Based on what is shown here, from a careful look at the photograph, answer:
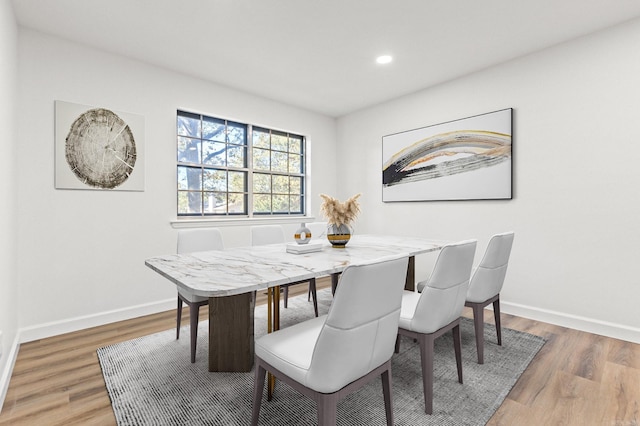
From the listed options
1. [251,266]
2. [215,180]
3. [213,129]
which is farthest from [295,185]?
[251,266]

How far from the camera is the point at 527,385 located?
5.98 feet

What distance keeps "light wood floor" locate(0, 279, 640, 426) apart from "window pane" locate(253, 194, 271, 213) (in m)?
1.95

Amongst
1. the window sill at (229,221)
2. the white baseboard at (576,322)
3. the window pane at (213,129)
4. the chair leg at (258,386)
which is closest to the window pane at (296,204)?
the window sill at (229,221)

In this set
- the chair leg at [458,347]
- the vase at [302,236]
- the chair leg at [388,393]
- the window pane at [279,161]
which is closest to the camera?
the chair leg at [388,393]

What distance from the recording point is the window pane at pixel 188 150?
3455mm

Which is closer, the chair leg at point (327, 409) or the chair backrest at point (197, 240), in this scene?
the chair leg at point (327, 409)

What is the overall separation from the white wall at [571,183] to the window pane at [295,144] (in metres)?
2.13

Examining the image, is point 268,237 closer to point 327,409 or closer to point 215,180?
point 215,180

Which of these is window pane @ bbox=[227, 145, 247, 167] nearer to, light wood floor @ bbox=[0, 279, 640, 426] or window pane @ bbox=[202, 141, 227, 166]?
window pane @ bbox=[202, 141, 227, 166]

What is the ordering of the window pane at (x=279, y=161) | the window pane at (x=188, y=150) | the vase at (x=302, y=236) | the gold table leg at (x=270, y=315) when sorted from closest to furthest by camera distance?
1. the gold table leg at (x=270, y=315)
2. the vase at (x=302, y=236)
3. the window pane at (x=188, y=150)
4. the window pane at (x=279, y=161)

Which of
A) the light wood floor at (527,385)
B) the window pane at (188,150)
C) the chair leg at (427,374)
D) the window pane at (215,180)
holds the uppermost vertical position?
the window pane at (188,150)

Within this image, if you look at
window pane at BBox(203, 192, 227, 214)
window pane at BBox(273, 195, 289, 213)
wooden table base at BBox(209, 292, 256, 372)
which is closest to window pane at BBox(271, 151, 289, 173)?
window pane at BBox(273, 195, 289, 213)

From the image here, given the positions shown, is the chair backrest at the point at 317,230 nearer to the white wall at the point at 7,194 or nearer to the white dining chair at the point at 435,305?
the white dining chair at the point at 435,305

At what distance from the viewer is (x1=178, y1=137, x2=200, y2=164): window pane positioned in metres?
3.45
